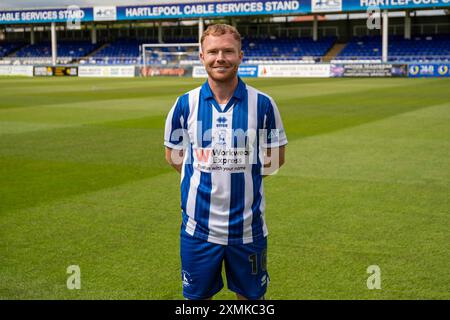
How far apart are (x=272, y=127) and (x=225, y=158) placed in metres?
0.36

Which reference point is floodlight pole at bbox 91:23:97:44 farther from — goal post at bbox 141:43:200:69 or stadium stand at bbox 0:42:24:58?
goal post at bbox 141:43:200:69

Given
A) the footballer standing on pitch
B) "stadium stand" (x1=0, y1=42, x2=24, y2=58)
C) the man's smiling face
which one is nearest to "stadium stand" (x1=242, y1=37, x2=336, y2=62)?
"stadium stand" (x1=0, y1=42, x2=24, y2=58)

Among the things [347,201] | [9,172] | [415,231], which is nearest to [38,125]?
[9,172]

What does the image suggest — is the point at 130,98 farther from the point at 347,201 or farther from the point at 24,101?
the point at 347,201

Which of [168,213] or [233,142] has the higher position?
[233,142]

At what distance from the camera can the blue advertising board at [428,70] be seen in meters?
40.0

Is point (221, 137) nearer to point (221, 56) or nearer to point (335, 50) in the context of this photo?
point (221, 56)

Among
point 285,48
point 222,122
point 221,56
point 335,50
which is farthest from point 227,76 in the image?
point 285,48

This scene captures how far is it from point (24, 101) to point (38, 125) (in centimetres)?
824

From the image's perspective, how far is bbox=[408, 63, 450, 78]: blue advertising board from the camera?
40.0 metres

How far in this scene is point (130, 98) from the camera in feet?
80.2

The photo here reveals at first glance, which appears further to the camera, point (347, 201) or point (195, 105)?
point (347, 201)
